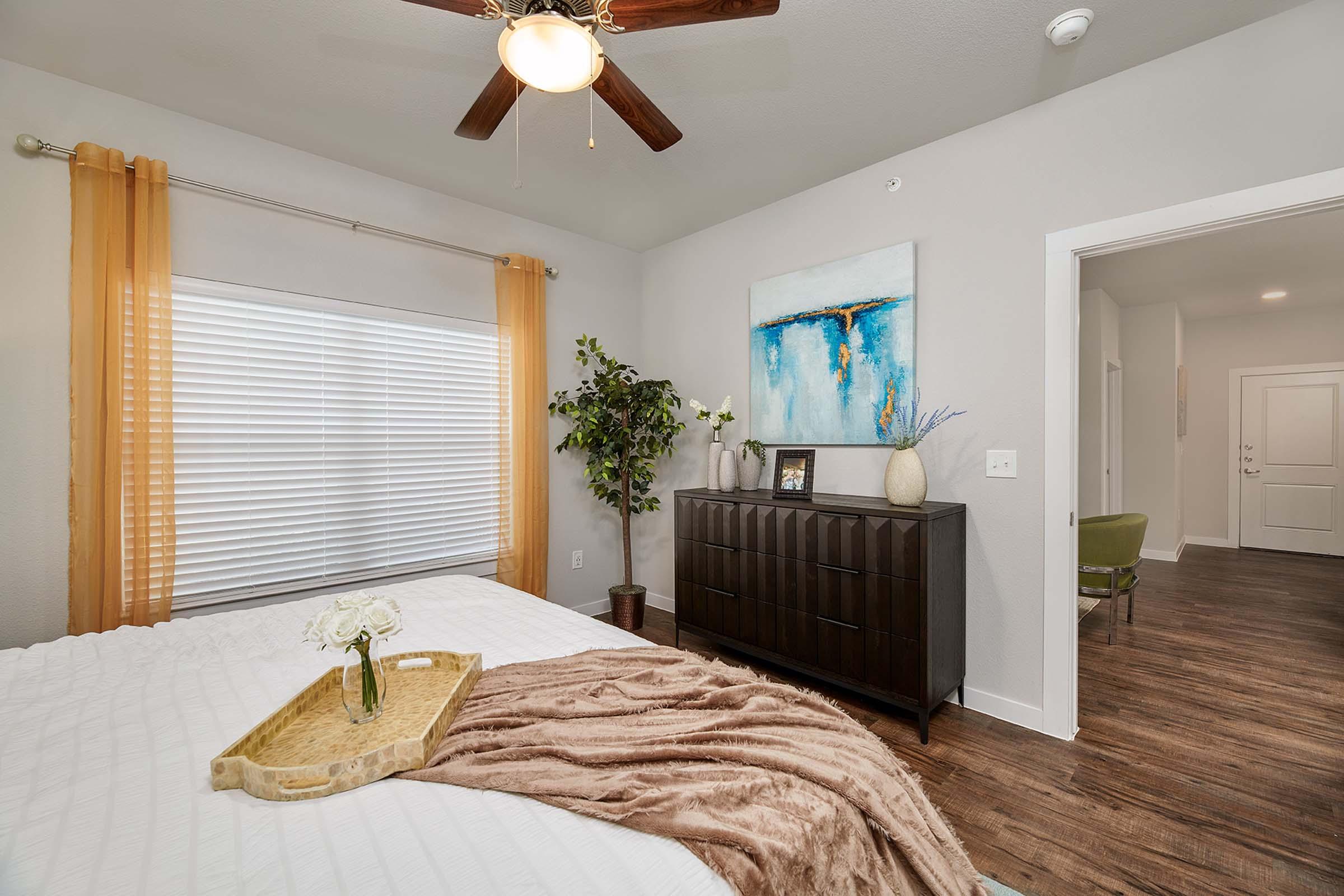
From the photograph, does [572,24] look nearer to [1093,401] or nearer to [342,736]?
[342,736]

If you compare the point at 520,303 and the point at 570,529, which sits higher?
the point at 520,303

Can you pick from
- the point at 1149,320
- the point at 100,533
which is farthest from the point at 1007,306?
the point at 1149,320

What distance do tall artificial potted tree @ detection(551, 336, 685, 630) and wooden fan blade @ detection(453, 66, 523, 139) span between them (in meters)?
1.83

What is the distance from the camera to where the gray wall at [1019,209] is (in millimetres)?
1874

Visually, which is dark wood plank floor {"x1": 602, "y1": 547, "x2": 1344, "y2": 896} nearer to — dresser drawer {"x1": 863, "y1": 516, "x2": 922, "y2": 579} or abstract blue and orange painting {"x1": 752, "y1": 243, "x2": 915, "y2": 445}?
dresser drawer {"x1": 863, "y1": 516, "x2": 922, "y2": 579}

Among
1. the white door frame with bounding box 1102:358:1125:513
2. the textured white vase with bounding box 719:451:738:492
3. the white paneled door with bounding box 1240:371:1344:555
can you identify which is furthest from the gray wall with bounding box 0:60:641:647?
the white paneled door with bounding box 1240:371:1344:555

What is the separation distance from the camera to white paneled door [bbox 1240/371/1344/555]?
561 centimetres

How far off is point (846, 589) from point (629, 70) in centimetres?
238

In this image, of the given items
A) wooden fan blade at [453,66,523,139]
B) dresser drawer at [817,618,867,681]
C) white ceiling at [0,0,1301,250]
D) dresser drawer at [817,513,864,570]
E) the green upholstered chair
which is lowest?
dresser drawer at [817,618,867,681]

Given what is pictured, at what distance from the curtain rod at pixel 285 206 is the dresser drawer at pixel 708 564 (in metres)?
2.14

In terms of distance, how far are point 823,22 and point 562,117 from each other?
1149 millimetres

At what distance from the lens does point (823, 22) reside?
192 centimetres

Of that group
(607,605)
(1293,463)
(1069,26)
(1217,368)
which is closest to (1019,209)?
(1069,26)

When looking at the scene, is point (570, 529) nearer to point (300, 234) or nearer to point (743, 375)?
point (743, 375)
